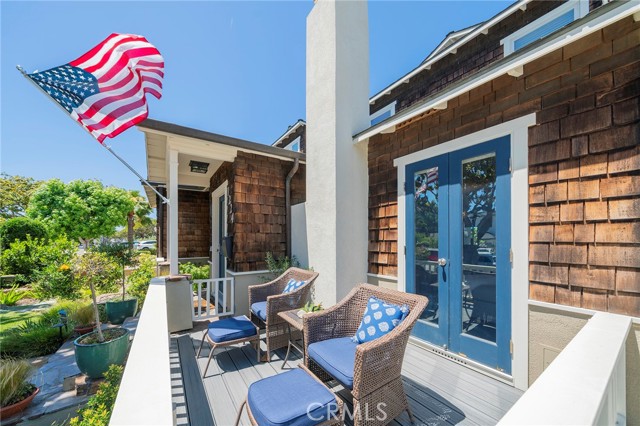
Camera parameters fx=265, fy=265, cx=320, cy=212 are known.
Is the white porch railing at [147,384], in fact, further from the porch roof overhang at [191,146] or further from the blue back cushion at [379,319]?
the porch roof overhang at [191,146]

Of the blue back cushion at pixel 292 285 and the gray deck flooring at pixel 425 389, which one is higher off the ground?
the blue back cushion at pixel 292 285

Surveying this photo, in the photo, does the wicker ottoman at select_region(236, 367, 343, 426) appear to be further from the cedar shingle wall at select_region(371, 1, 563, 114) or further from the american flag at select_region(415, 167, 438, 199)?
the cedar shingle wall at select_region(371, 1, 563, 114)

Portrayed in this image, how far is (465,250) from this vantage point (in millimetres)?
2980

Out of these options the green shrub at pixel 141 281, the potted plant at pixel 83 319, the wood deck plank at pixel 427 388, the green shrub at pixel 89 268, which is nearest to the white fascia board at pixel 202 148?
the green shrub at pixel 89 268

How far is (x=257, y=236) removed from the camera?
5.07 meters

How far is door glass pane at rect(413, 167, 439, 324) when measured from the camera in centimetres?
329

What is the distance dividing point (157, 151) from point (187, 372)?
13.2 ft

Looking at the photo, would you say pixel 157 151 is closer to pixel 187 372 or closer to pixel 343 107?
pixel 343 107

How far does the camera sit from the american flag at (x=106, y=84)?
10.1 feet

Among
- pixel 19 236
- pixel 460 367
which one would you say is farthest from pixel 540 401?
pixel 19 236

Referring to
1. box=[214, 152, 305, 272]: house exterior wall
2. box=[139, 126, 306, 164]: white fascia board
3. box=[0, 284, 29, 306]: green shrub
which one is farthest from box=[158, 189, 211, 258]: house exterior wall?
box=[0, 284, 29, 306]: green shrub

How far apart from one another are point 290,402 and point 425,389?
157 centimetres

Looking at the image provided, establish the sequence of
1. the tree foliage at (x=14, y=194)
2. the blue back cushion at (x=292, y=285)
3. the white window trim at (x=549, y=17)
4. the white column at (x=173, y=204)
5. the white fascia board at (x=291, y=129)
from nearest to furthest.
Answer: the blue back cushion at (x=292, y=285), the white window trim at (x=549, y=17), the white column at (x=173, y=204), the white fascia board at (x=291, y=129), the tree foliage at (x=14, y=194)

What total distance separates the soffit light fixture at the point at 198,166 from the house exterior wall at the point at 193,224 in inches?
96.2
